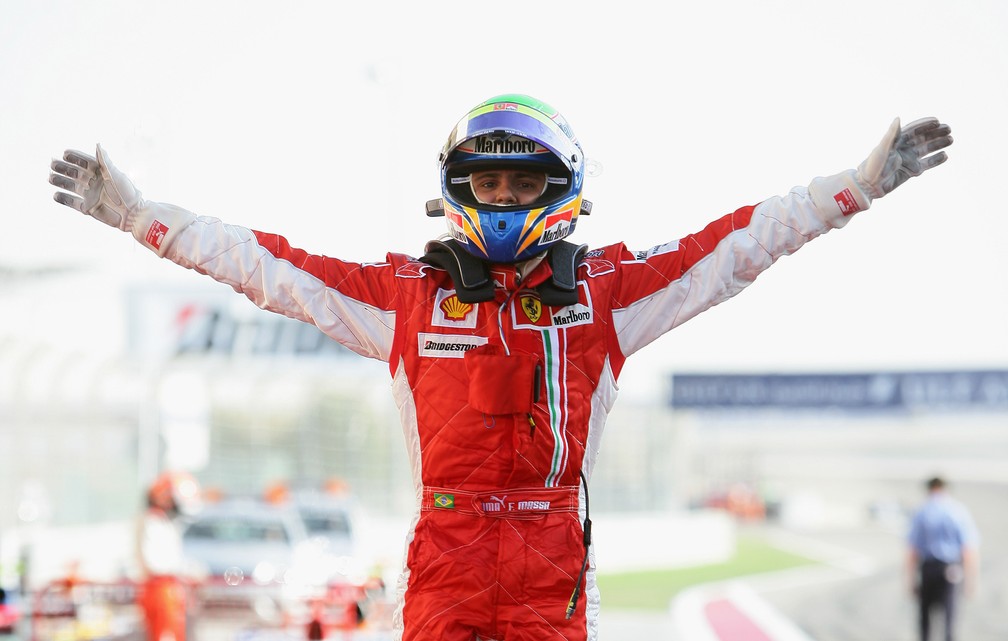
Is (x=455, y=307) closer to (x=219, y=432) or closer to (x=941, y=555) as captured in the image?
(x=941, y=555)

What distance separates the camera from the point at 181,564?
1055 centimetres

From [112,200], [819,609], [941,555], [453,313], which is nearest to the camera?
[453,313]

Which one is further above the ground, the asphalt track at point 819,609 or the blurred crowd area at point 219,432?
the blurred crowd area at point 219,432

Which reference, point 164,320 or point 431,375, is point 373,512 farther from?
point 431,375

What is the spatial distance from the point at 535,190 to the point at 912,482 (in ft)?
272

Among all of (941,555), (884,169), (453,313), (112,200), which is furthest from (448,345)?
(941,555)

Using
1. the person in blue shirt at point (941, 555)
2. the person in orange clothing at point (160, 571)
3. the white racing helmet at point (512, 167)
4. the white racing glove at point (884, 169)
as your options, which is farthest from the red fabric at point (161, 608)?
the white racing glove at point (884, 169)

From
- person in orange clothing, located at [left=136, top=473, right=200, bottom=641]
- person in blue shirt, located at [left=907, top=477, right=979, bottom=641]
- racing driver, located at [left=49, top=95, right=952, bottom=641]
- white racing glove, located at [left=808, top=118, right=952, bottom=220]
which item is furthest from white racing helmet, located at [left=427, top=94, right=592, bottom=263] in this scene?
person in blue shirt, located at [left=907, top=477, right=979, bottom=641]

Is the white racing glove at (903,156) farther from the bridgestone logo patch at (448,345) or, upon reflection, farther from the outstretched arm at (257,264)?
the outstretched arm at (257,264)

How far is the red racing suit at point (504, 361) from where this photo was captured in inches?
139

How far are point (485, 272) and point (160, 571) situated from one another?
23.6 ft

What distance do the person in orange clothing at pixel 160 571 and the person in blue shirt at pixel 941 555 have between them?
6.59 meters

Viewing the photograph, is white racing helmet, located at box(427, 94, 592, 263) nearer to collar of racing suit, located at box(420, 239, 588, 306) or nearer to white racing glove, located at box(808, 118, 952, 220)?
collar of racing suit, located at box(420, 239, 588, 306)

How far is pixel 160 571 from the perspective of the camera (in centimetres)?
1021
